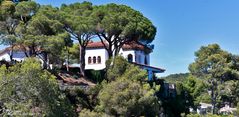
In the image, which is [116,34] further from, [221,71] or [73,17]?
[221,71]

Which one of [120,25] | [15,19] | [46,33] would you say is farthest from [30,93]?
[120,25]

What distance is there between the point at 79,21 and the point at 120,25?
4007 mm

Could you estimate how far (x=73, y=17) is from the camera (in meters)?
43.7

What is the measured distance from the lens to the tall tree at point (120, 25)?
1774 inches

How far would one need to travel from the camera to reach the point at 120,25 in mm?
45312

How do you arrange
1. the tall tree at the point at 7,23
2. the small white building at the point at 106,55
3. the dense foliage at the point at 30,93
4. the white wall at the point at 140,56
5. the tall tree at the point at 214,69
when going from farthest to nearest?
the white wall at the point at 140,56, the small white building at the point at 106,55, the tall tree at the point at 214,69, the tall tree at the point at 7,23, the dense foliage at the point at 30,93

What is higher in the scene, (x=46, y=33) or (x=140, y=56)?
(x=46, y=33)

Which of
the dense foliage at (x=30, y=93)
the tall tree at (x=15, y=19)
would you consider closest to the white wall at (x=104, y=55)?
the tall tree at (x=15, y=19)

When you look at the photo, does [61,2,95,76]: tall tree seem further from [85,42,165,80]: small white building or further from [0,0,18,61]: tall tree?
[85,42,165,80]: small white building

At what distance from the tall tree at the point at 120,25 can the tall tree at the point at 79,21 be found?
808mm

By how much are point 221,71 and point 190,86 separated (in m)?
3.71

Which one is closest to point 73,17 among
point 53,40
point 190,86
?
point 53,40

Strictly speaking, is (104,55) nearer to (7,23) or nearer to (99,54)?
(99,54)

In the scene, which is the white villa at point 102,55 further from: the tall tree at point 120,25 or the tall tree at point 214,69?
the tall tree at point 120,25
